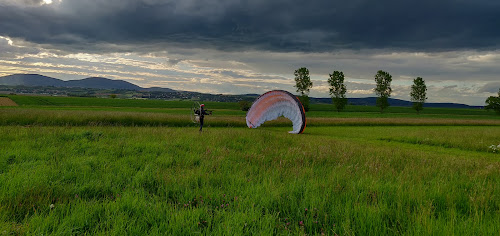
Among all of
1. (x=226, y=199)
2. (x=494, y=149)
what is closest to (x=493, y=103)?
(x=494, y=149)

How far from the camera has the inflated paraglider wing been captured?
83.6 ft

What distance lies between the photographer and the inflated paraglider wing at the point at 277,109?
2547 centimetres

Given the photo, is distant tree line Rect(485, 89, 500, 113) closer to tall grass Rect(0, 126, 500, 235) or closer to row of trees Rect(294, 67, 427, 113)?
row of trees Rect(294, 67, 427, 113)

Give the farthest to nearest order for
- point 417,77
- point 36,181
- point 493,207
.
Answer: point 417,77 → point 36,181 → point 493,207

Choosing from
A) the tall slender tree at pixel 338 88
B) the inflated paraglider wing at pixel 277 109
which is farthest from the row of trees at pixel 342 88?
the inflated paraglider wing at pixel 277 109

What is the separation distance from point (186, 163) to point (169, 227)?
4278 mm

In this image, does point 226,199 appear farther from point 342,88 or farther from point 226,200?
point 342,88

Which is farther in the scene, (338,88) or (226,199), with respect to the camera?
(338,88)

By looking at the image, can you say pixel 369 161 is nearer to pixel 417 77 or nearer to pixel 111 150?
pixel 111 150

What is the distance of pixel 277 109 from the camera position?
29.3 m

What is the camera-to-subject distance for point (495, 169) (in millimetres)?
8422

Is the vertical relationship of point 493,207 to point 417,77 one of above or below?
below

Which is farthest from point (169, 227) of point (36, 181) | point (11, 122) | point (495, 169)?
point (11, 122)

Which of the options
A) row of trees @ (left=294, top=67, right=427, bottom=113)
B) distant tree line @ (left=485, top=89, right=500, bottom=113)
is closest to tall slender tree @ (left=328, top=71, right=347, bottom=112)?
row of trees @ (left=294, top=67, right=427, bottom=113)
